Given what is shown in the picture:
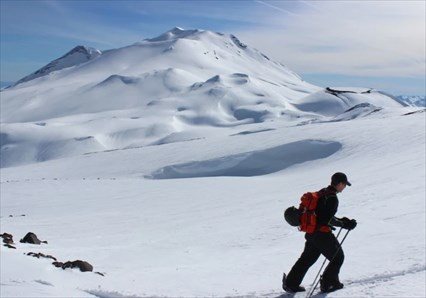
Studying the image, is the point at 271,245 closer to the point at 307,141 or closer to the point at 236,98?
the point at 307,141

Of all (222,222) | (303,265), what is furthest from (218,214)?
(303,265)

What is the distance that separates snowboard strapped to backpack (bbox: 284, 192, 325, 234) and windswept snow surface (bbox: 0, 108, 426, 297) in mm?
1052

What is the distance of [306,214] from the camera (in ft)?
23.1

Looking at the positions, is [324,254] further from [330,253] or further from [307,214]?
[307,214]

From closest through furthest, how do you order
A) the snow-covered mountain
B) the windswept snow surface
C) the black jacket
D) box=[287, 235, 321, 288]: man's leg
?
the black jacket → box=[287, 235, 321, 288]: man's leg → the windswept snow surface → the snow-covered mountain

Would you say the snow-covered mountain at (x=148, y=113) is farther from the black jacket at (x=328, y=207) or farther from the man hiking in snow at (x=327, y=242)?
the black jacket at (x=328, y=207)

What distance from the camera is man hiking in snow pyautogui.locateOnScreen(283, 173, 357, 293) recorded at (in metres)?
6.92

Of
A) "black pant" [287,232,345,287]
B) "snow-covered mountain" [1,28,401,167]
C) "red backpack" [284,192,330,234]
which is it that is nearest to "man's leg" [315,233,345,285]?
"black pant" [287,232,345,287]

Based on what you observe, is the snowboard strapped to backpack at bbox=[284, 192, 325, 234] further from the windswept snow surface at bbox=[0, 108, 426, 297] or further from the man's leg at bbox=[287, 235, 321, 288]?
the windswept snow surface at bbox=[0, 108, 426, 297]

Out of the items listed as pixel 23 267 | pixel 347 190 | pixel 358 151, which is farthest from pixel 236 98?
pixel 23 267

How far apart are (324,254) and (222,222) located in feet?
34.7

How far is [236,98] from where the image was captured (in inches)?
6467

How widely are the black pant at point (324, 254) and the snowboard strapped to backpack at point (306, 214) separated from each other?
0.61 ft

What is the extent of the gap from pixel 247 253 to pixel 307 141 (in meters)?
26.2
